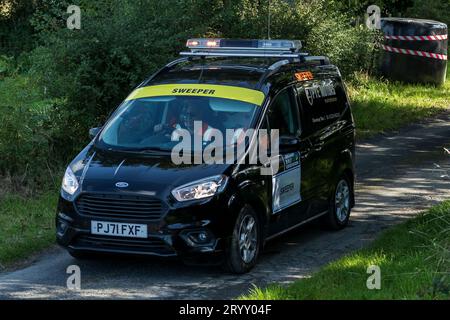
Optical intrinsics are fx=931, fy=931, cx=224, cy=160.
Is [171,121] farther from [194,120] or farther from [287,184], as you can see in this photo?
[287,184]

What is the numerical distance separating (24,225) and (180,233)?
9.19 ft

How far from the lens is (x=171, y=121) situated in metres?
9.41

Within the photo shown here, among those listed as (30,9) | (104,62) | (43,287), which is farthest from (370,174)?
(30,9)

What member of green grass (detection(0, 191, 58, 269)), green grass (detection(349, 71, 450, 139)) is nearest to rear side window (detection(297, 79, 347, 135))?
green grass (detection(0, 191, 58, 269))

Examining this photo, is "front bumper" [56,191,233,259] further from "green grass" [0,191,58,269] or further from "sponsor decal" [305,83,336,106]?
"sponsor decal" [305,83,336,106]

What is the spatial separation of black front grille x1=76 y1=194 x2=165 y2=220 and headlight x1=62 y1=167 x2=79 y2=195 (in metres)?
0.20

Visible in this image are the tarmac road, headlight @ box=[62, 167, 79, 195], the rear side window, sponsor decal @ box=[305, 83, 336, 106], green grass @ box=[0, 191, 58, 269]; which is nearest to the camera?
the tarmac road

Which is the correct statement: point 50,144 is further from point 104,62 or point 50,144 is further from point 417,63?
point 417,63

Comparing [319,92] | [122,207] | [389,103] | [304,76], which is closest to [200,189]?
[122,207]

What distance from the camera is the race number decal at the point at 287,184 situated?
365 inches

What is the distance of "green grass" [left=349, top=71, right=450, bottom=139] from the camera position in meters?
19.0

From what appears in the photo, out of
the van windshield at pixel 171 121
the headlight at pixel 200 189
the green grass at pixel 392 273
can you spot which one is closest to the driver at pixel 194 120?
the van windshield at pixel 171 121

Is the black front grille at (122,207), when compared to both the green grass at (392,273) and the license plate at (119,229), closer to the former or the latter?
the license plate at (119,229)

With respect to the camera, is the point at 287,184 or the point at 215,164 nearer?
the point at 215,164
